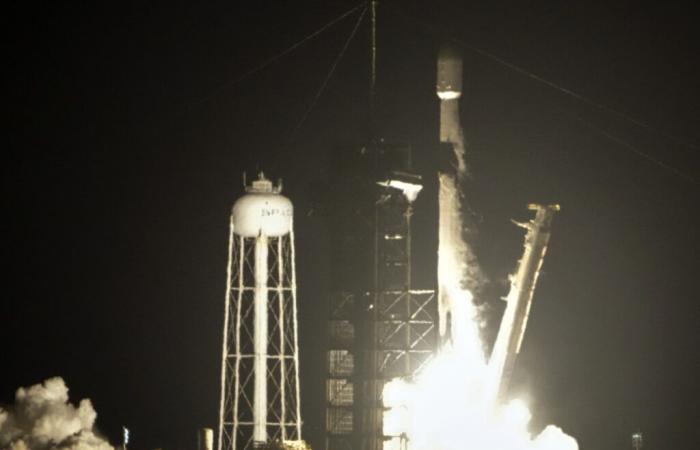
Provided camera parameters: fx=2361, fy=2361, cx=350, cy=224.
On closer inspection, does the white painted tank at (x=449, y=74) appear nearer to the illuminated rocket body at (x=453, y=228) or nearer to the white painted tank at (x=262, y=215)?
the illuminated rocket body at (x=453, y=228)

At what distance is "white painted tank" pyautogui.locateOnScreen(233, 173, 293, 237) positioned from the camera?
170 ft

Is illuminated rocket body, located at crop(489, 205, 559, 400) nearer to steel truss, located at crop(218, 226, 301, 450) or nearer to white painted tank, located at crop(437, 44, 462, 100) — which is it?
white painted tank, located at crop(437, 44, 462, 100)

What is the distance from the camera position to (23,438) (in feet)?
170

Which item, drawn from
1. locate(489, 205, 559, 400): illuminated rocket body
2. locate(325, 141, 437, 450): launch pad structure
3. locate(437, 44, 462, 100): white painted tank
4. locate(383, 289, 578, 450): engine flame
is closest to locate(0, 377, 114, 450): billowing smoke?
locate(325, 141, 437, 450): launch pad structure

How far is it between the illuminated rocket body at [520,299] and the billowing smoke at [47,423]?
358 inches

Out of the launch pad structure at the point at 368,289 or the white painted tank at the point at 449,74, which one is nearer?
the white painted tank at the point at 449,74

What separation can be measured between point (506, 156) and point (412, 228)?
426 cm

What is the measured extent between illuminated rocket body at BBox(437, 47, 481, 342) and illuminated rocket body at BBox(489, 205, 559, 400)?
1.49 metres

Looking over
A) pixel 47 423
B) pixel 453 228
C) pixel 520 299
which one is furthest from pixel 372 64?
pixel 47 423

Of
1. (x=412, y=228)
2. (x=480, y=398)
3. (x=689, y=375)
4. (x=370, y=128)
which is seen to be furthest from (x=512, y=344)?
(x=689, y=375)

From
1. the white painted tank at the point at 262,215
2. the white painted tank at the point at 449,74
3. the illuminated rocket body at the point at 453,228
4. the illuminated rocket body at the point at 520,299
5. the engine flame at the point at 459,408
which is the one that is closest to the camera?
the illuminated rocket body at the point at 520,299

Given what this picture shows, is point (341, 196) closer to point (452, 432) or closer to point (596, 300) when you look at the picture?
point (452, 432)

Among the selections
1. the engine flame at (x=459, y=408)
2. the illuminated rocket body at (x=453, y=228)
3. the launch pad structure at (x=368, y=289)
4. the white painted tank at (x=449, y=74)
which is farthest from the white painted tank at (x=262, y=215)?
the white painted tank at (x=449, y=74)

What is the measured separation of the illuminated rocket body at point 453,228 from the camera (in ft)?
165
